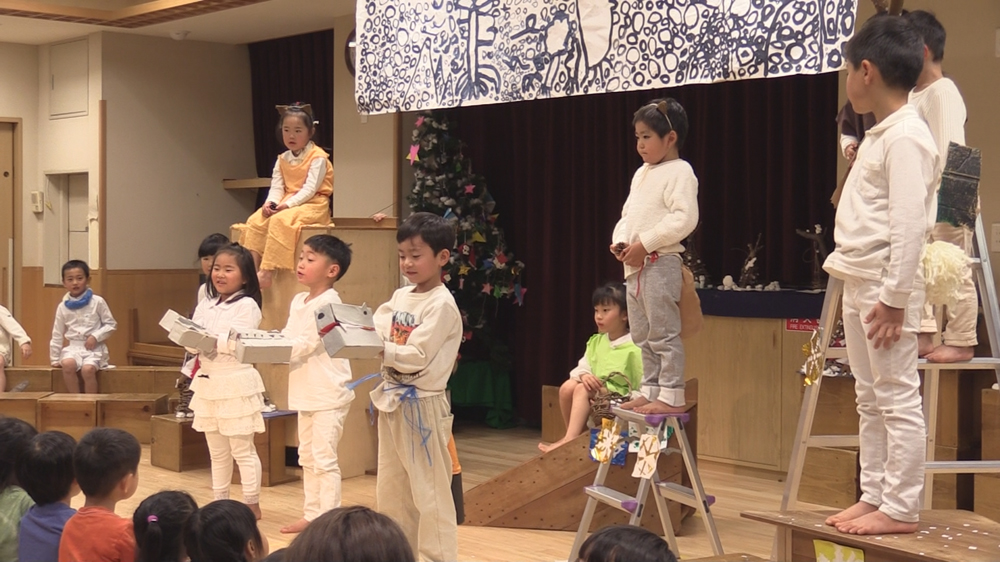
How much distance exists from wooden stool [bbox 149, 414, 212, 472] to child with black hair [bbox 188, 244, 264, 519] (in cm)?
123

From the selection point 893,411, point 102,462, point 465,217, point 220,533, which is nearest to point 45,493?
point 102,462

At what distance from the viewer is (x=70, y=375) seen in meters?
7.50

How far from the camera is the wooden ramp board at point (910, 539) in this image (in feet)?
8.67

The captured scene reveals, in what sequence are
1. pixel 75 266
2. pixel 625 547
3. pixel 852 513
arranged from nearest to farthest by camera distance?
1. pixel 625 547
2. pixel 852 513
3. pixel 75 266

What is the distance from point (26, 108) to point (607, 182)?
4.96 meters

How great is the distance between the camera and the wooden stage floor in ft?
14.9

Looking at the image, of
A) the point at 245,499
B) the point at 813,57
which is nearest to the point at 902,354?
the point at 813,57

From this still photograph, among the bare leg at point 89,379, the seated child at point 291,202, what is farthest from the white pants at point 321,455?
the bare leg at point 89,379

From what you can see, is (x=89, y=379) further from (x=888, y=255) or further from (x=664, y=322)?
(x=888, y=255)

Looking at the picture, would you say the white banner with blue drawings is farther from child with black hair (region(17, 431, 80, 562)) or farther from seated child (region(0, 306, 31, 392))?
seated child (region(0, 306, 31, 392))

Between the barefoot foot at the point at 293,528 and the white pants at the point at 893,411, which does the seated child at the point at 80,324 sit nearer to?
the barefoot foot at the point at 293,528

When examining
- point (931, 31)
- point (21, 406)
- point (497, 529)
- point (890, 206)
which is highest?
point (931, 31)

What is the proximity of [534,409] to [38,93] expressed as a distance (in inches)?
191

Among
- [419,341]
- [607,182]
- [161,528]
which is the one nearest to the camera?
[161,528]
